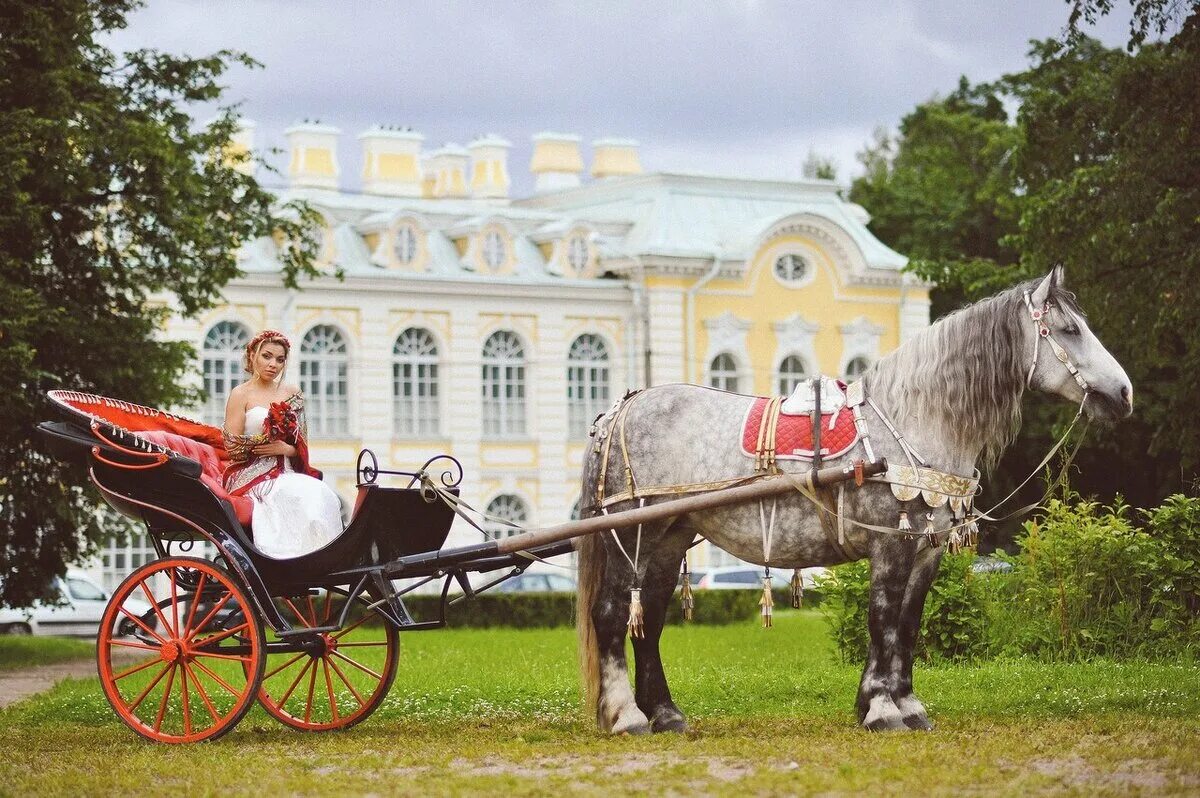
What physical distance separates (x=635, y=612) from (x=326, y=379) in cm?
3280

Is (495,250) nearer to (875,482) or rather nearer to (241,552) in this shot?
(241,552)

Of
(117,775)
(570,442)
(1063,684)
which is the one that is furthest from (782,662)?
(570,442)

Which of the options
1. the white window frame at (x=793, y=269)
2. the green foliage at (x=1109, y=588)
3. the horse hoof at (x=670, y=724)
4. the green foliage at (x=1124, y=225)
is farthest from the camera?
the white window frame at (x=793, y=269)

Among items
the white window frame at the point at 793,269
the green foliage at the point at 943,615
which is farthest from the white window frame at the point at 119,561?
the green foliage at the point at 943,615

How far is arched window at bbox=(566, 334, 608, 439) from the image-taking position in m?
44.9

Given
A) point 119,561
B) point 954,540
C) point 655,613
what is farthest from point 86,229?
point 119,561

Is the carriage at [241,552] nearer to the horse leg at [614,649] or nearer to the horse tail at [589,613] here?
the horse tail at [589,613]

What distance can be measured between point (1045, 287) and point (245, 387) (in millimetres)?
4451

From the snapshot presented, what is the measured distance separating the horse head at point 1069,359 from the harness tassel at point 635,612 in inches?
90.8

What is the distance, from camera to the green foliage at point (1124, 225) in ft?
63.5

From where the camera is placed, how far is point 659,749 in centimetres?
947

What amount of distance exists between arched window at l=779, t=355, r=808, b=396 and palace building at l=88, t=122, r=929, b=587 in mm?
58

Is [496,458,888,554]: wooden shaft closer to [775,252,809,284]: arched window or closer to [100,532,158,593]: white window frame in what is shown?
[100,532,158,593]: white window frame

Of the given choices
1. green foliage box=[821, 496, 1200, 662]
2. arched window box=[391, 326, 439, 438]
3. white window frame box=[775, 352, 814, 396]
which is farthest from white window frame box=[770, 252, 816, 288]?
green foliage box=[821, 496, 1200, 662]
